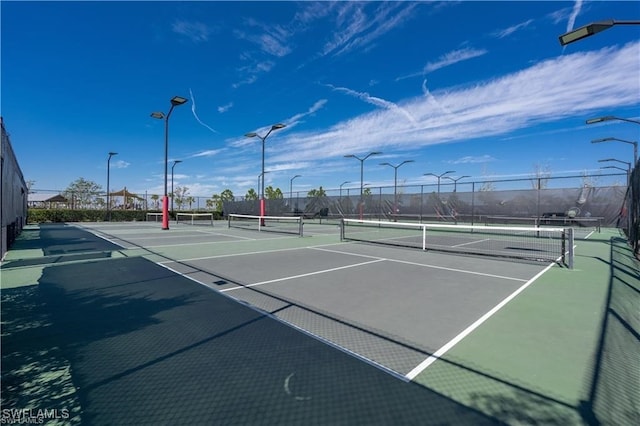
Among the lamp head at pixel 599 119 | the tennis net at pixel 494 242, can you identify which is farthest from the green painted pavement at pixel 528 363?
the lamp head at pixel 599 119

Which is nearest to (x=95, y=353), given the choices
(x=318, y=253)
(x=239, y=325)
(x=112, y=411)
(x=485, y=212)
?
(x=112, y=411)

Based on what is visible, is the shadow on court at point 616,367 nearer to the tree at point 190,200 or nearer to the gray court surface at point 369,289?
the gray court surface at point 369,289

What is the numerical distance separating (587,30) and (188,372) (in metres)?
7.73

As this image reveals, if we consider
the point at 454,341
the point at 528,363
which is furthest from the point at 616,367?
the point at 454,341

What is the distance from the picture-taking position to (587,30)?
5473 millimetres

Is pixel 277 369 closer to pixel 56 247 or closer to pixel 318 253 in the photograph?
pixel 318 253

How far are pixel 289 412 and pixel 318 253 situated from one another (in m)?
7.88

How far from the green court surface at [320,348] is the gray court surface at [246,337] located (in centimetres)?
2

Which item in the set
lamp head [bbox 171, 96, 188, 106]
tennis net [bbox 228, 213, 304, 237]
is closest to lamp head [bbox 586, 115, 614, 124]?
tennis net [bbox 228, 213, 304, 237]

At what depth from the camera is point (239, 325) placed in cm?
397

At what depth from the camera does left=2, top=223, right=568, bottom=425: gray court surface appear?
7.84 feet

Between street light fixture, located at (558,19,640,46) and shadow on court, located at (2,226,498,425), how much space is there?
6445 millimetres

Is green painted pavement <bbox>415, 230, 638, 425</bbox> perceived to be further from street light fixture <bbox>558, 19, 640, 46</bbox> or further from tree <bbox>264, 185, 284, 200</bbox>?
tree <bbox>264, 185, 284, 200</bbox>

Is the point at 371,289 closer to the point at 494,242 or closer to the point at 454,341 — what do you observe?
the point at 454,341
